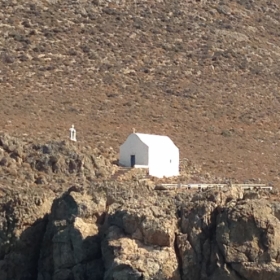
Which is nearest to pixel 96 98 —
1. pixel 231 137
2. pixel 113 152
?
pixel 231 137

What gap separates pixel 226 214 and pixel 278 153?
24.8 m

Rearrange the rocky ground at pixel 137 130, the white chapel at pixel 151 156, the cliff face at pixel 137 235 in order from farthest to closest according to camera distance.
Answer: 1. the white chapel at pixel 151 156
2. the rocky ground at pixel 137 130
3. the cliff face at pixel 137 235

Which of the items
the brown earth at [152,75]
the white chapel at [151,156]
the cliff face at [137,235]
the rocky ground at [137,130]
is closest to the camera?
the cliff face at [137,235]

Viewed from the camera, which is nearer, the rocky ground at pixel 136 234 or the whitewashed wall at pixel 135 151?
the rocky ground at pixel 136 234

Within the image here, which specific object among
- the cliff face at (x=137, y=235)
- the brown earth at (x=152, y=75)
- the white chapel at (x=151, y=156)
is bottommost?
the cliff face at (x=137, y=235)

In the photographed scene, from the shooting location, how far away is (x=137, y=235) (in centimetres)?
2939

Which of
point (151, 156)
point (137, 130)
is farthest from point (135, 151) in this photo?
point (137, 130)

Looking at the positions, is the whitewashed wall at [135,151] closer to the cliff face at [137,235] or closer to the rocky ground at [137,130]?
the rocky ground at [137,130]

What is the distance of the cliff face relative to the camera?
28.8 meters

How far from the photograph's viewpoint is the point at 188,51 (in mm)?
69812

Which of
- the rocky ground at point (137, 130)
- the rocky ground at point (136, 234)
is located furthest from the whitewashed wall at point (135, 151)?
the rocky ground at point (136, 234)

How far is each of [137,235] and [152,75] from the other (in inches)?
1436

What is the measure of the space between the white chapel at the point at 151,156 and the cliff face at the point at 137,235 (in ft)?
37.6

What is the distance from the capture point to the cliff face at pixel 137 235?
28.8m
